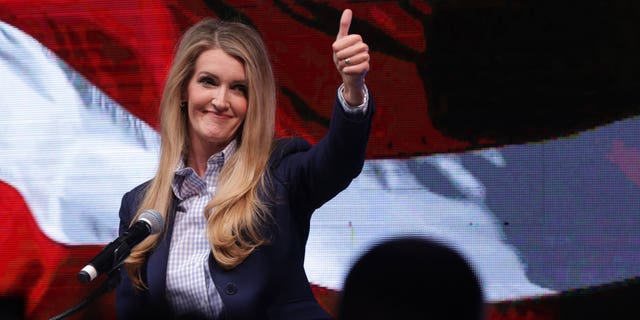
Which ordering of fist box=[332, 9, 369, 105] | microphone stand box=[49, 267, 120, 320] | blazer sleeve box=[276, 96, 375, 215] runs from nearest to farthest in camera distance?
microphone stand box=[49, 267, 120, 320] → fist box=[332, 9, 369, 105] → blazer sleeve box=[276, 96, 375, 215]

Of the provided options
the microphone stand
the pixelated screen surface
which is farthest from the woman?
the pixelated screen surface

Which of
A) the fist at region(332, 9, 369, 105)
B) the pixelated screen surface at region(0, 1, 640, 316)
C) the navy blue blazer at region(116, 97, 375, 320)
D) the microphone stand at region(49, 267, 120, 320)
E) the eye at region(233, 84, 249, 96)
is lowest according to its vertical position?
the pixelated screen surface at region(0, 1, 640, 316)

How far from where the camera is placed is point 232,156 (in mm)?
2223

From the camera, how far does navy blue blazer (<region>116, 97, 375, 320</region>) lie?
1.95 m

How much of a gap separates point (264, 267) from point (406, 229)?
1696 mm

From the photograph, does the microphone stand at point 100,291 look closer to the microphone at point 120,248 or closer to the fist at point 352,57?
the microphone at point 120,248

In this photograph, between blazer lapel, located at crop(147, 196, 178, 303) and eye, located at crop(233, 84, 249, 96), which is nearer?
blazer lapel, located at crop(147, 196, 178, 303)

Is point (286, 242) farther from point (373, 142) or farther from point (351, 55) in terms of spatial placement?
point (373, 142)

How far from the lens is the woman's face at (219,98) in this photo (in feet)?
7.24

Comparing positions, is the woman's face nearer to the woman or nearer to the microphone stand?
the woman

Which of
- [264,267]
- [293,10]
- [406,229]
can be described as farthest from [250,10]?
[264,267]

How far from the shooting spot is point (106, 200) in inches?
153

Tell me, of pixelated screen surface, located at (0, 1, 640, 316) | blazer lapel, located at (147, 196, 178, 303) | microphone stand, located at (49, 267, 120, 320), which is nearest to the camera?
microphone stand, located at (49, 267, 120, 320)

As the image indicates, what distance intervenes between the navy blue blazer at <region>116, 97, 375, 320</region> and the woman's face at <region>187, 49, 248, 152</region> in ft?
0.48
